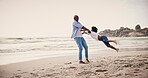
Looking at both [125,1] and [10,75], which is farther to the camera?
[125,1]

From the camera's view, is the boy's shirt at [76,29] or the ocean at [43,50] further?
the ocean at [43,50]

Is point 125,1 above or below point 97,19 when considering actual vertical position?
above

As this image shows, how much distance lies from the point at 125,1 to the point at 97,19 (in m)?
0.90

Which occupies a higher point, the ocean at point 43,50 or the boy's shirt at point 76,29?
the boy's shirt at point 76,29

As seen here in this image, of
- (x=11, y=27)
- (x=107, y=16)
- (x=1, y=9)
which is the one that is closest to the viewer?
(x=1, y=9)

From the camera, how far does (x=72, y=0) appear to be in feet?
14.5

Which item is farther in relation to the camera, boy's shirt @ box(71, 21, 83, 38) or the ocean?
the ocean

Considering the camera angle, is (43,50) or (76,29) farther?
(43,50)

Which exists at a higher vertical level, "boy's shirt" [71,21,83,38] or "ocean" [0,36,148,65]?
"boy's shirt" [71,21,83,38]

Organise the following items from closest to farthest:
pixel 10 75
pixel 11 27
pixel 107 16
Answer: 1. pixel 10 75
2. pixel 107 16
3. pixel 11 27

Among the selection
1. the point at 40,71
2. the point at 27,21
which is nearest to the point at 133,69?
the point at 40,71

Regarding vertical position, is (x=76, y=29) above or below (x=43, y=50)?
above

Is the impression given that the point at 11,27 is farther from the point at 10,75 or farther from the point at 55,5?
the point at 10,75

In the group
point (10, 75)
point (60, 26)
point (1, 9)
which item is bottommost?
point (10, 75)
